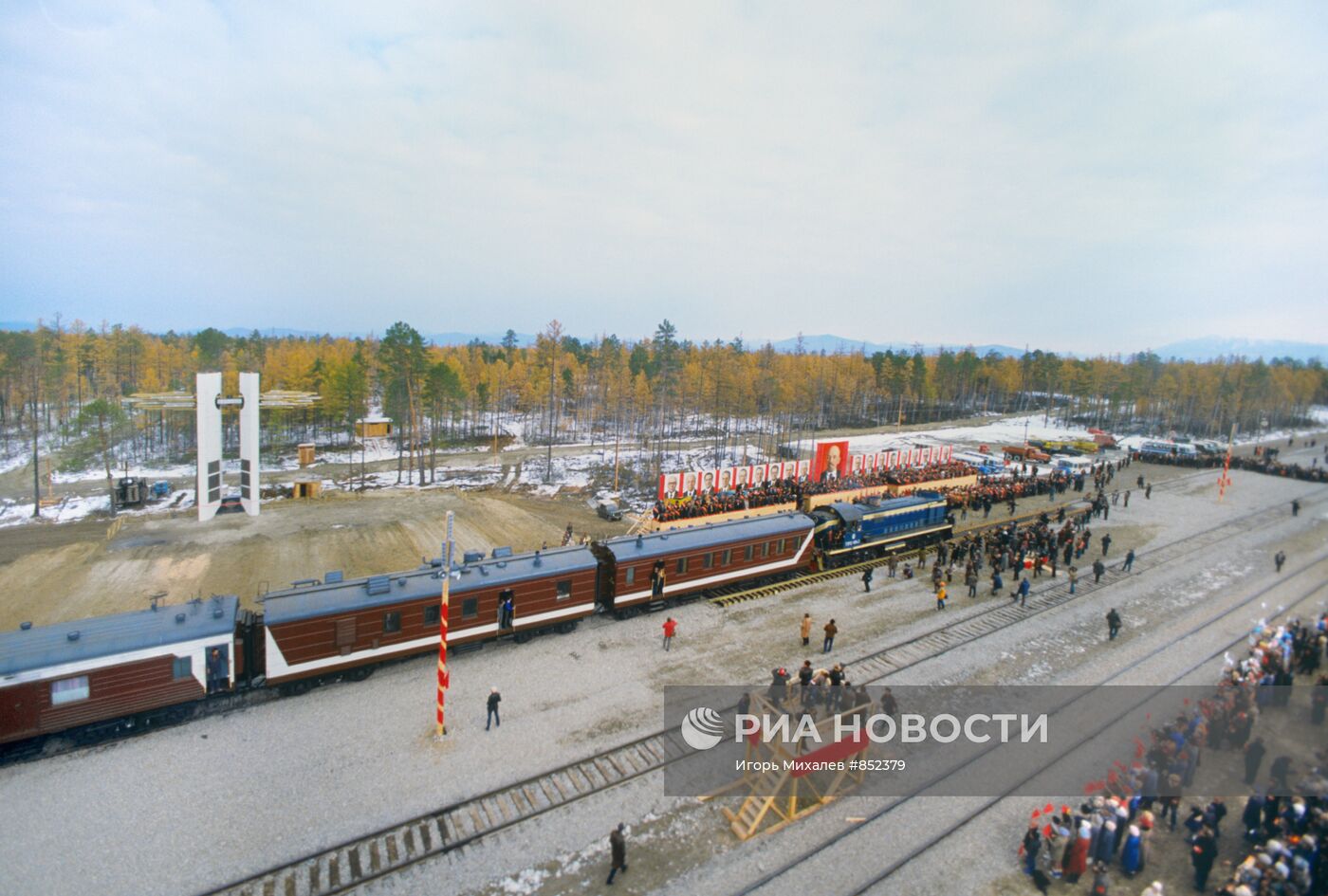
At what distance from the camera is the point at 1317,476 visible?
57594 millimetres

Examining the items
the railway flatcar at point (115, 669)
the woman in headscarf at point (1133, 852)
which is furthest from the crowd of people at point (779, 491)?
the woman in headscarf at point (1133, 852)

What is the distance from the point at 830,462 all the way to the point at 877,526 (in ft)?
37.1

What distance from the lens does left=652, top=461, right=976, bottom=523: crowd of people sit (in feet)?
110

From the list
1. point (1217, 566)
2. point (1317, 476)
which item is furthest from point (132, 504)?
point (1317, 476)

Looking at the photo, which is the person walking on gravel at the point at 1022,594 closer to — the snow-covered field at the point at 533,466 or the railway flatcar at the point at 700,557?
the railway flatcar at the point at 700,557

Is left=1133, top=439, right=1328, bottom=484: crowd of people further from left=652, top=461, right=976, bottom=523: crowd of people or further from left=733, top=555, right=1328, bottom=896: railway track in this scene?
left=733, top=555, right=1328, bottom=896: railway track

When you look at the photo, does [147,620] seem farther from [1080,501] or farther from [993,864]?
[1080,501]

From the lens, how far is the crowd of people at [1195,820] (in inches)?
440

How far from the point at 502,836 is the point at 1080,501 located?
4801 cm

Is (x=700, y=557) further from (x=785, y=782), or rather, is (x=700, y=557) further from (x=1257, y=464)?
(x=1257, y=464)

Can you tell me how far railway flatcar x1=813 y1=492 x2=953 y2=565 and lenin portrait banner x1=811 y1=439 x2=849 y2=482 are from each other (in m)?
7.39

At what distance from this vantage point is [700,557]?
24391 mm

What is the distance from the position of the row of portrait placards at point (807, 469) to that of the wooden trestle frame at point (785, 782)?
20.2 meters

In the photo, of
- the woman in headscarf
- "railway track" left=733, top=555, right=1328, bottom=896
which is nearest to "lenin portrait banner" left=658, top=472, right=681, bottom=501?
"railway track" left=733, top=555, right=1328, bottom=896
